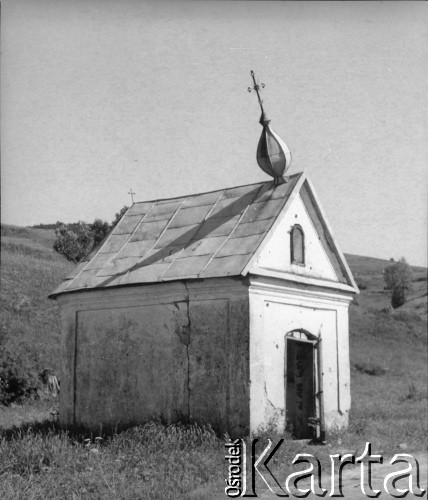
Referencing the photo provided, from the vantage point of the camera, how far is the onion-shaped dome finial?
12.2m

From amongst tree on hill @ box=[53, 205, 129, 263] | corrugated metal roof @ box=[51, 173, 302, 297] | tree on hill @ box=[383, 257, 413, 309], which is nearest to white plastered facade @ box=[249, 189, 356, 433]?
corrugated metal roof @ box=[51, 173, 302, 297]

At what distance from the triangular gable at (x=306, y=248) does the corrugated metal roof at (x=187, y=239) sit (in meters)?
0.29

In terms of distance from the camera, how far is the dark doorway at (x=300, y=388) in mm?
11977

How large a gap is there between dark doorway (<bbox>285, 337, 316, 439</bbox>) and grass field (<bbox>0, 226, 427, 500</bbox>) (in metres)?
0.64

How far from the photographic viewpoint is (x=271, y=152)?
12.3 meters

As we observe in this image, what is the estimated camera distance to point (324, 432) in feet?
36.6

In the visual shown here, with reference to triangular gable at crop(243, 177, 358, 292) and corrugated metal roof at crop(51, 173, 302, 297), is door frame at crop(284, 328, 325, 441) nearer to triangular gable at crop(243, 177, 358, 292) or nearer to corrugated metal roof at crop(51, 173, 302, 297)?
triangular gable at crop(243, 177, 358, 292)

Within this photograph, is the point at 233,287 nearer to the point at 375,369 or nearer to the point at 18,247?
the point at 375,369

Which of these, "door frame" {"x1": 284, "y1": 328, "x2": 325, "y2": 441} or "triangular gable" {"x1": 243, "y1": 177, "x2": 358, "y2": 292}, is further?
"door frame" {"x1": 284, "y1": 328, "x2": 325, "y2": 441}

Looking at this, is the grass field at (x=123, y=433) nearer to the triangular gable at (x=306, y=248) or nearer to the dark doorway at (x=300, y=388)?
the dark doorway at (x=300, y=388)

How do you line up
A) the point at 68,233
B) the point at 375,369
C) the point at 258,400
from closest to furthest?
the point at 258,400, the point at 68,233, the point at 375,369

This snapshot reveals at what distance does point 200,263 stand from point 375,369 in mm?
16259

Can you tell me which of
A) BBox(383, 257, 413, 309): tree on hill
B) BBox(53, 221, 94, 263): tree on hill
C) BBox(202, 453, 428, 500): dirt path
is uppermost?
BBox(383, 257, 413, 309): tree on hill

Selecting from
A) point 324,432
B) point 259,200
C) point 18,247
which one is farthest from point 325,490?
point 18,247
